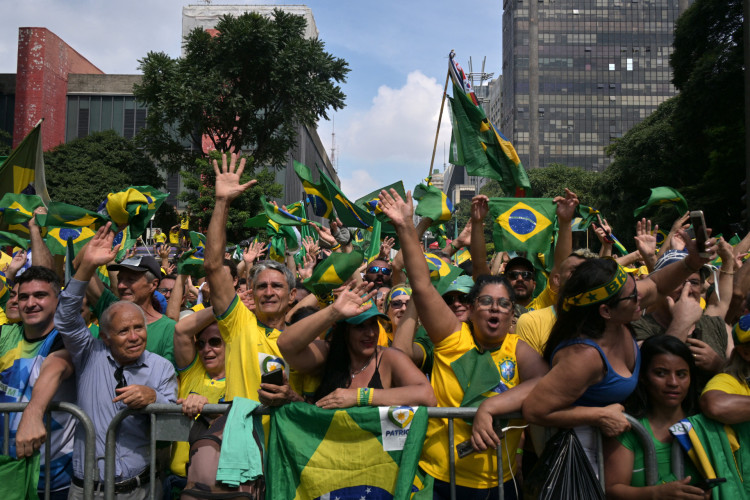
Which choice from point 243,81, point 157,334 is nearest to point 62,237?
point 157,334

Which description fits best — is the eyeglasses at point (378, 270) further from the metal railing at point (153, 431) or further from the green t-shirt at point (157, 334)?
the metal railing at point (153, 431)

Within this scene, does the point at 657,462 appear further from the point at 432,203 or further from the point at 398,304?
the point at 432,203

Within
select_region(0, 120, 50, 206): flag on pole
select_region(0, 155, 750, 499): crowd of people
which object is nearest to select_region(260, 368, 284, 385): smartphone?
select_region(0, 155, 750, 499): crowd of people

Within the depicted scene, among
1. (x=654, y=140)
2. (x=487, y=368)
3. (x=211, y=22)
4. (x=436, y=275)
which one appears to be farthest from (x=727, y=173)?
(x=211, y=22)

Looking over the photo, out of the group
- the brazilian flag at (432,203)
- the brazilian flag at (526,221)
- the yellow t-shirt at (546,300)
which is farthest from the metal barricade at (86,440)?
the brazilian flag at (526,221)

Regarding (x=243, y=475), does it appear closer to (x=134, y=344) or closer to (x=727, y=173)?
(x=134, y=344)

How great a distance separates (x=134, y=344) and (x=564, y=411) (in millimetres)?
2349

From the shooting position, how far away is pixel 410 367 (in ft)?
10.8

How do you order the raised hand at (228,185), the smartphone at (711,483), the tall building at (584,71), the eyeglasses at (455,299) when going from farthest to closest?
1. the tall building at (584,71)
2. the eyeglasses at (455,299)
3. the raised hand at (228,185)
4. the smartphone at (711,483)

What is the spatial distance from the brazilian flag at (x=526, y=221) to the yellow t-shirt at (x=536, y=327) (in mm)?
1690

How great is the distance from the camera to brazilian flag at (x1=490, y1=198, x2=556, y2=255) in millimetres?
5664

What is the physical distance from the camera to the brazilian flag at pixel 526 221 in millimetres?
5664

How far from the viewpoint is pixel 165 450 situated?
3.54 metres

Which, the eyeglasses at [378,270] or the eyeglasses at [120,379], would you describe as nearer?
the eyeglasses at [120,379]
